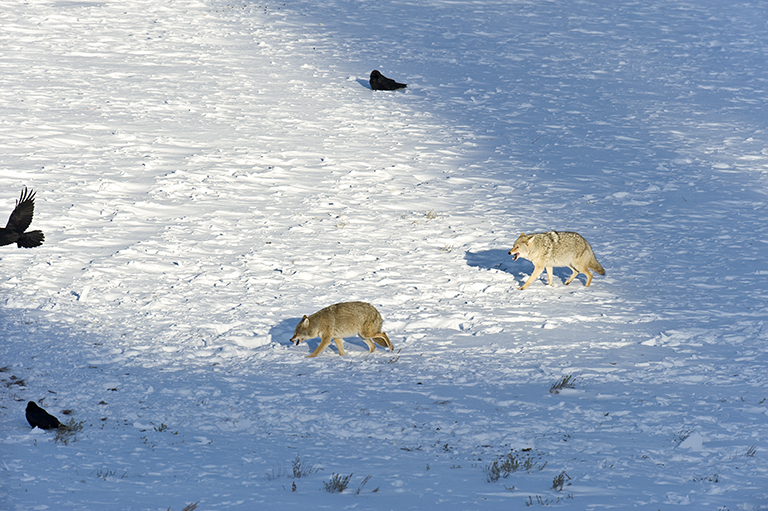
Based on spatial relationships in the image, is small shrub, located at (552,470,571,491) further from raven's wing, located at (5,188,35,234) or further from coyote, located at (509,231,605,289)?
raven's wing, located at (5,188,35,234)

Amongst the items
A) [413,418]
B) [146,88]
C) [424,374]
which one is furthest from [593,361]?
[146,88]

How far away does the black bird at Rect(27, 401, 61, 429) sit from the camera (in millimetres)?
6891

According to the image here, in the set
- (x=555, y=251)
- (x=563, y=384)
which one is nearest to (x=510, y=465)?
(x=563, y=384)

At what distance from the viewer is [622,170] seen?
17.2 meters

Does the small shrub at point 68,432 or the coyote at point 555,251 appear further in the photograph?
the coyote at point 555,251

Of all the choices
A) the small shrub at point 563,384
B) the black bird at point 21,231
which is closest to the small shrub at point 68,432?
the black bird at point 21,231

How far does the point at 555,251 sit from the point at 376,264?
321 centimetres

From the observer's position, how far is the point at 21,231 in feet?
33.5

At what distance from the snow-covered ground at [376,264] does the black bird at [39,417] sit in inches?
11.3

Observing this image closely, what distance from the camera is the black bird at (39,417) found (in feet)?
22.6

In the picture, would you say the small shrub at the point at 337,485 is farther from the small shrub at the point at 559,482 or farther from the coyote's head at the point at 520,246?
the coyote's head at the point at 520,246

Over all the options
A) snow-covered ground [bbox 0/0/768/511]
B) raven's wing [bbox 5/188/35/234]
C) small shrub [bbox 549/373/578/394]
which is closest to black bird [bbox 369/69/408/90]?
snow-covered ground [bbox 0/0/768/511]

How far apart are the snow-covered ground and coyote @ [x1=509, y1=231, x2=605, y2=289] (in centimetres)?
48

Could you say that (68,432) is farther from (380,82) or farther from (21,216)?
(380,82)
